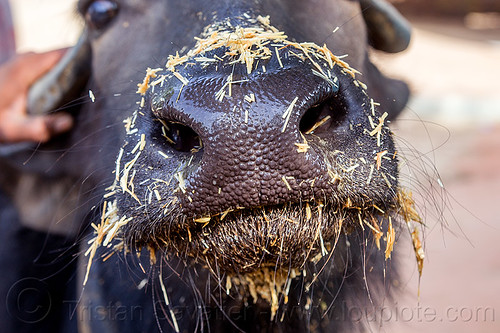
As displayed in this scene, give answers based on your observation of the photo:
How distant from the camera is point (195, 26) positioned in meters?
2.47

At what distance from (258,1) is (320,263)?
125cm

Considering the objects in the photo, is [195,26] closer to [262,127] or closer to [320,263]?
[262,127]

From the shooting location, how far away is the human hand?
3.28m

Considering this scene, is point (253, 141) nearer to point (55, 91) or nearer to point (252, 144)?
point (252, 144)

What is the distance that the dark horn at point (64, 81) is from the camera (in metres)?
3.29

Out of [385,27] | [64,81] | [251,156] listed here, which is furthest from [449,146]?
[251,156]

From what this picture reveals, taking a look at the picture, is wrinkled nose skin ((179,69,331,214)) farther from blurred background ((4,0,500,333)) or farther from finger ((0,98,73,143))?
finger ((0,98,73,143))

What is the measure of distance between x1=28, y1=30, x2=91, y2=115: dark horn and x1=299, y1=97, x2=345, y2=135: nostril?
1.86 metres

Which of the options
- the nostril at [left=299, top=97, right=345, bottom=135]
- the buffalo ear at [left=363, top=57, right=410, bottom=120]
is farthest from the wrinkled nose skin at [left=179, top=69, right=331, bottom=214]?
the buffalo ear at [left=363, top=57, right=410, bottom=120]

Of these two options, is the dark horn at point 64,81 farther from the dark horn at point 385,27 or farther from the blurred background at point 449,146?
the dark horn at point 385,27

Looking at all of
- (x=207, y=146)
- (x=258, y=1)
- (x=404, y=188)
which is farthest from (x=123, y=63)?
(x=404, y=188)

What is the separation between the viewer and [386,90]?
3387mm

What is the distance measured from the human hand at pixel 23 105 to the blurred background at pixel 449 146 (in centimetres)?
35

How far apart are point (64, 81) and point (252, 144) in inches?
77.9
